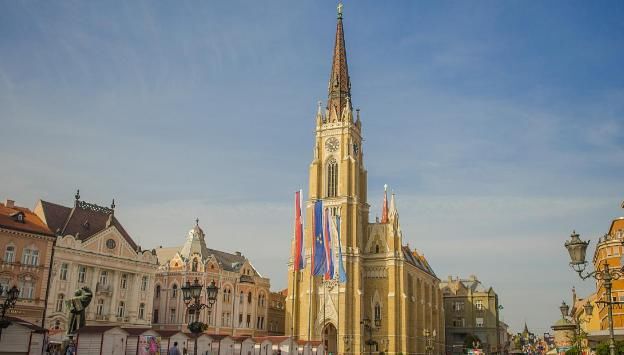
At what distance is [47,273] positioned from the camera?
55062 millimetres

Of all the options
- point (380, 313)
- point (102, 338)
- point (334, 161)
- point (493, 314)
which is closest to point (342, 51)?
point (334, 161)

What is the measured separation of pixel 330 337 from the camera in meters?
80.5

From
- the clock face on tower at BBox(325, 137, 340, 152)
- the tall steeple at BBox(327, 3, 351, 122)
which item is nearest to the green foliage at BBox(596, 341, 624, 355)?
the clock face on tower at BBox(325, 137, 340, 152)

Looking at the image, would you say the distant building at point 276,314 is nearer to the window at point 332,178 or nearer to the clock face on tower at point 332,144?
the window at point 332,178

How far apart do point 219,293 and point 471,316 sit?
56.2m

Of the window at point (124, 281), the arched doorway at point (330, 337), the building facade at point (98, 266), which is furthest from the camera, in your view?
the arched doorway at point (330, 337)

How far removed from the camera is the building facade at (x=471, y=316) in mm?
109938

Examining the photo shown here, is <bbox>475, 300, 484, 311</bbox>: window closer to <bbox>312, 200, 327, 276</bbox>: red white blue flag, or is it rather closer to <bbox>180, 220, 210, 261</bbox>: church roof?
<bbox>180, 220, 210, 261</bbox>: church roof

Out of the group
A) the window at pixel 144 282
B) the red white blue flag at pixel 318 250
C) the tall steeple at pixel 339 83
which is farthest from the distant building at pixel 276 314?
the red white blue flag at pixel 318 250

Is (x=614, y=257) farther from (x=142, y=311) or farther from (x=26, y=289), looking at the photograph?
(x=26, y=289)

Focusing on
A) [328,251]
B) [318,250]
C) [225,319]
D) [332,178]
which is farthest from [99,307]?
[332,178]

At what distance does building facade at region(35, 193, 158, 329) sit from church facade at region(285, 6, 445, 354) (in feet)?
65.2

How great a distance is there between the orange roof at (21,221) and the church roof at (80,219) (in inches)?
74.9

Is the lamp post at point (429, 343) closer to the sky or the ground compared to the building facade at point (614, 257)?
closer to the ground
